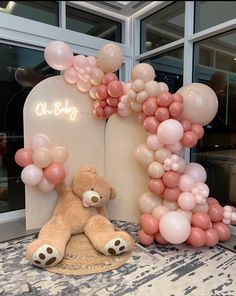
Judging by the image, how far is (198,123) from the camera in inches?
84.7

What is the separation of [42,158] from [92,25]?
188 cm

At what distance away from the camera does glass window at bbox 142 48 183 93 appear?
113 inches

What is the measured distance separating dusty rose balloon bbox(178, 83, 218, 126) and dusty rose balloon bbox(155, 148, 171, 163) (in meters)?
0.32

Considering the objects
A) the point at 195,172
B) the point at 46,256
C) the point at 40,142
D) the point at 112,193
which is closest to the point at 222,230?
the point at 195,172

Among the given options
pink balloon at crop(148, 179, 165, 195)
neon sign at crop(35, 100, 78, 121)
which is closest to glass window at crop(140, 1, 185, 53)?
neon sign at crop(35, 100, 78, 121)

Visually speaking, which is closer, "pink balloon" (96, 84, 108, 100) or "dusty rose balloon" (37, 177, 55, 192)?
"dusty rose balloon" (37, 177, 55, 192)

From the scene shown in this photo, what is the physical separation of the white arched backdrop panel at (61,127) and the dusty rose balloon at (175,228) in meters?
1.10

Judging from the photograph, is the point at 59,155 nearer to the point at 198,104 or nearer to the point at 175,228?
the point at 175,228

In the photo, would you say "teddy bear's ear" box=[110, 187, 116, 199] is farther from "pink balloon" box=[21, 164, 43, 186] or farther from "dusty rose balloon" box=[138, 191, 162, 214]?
"pink balloon" box=[21, 164, 43, 186]

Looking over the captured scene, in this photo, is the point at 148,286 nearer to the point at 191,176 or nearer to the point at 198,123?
the point at 191,176

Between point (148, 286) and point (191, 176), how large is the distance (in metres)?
0.96

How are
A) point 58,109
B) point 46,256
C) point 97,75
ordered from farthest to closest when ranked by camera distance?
point 58,109, point 97,75, point 46,256

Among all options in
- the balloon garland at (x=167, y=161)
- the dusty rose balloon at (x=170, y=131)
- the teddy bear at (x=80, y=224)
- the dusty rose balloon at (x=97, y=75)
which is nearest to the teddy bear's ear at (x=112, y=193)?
the teddy bear at (x=80, y=224)

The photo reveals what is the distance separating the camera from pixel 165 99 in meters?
2.05
